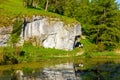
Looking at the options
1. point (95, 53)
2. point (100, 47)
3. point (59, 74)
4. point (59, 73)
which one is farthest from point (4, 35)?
point (100, 47)

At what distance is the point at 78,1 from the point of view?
118 meters

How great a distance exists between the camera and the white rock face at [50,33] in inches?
3226

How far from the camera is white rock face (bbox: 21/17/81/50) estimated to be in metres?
81.9

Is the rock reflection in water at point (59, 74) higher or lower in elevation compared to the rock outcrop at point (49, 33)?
lower

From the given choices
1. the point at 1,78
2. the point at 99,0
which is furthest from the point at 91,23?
the point at 1,78

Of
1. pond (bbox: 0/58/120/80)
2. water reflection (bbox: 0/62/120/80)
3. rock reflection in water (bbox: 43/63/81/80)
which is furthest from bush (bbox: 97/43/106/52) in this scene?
rock reflection in water (bbox: 43/63/81/80)

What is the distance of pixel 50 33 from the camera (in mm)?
85500

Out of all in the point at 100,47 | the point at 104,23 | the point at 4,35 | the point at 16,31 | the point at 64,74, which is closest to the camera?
the point at 64,74

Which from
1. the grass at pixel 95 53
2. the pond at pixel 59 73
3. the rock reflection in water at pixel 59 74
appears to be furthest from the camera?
the grass at pixel 95 53

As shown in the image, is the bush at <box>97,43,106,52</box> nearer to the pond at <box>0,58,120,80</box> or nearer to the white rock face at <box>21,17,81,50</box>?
the white rock face at <box>21,17,81,50</box>

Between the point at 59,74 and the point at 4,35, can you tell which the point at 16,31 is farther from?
the point at 59,74

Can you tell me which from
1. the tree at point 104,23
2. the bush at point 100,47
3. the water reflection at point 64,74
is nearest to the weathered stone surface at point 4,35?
the water reflection at point 64,74

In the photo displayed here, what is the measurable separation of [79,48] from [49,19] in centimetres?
1172

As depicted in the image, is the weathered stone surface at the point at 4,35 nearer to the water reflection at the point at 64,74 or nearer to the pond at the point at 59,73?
the pond at the point at 59,73
